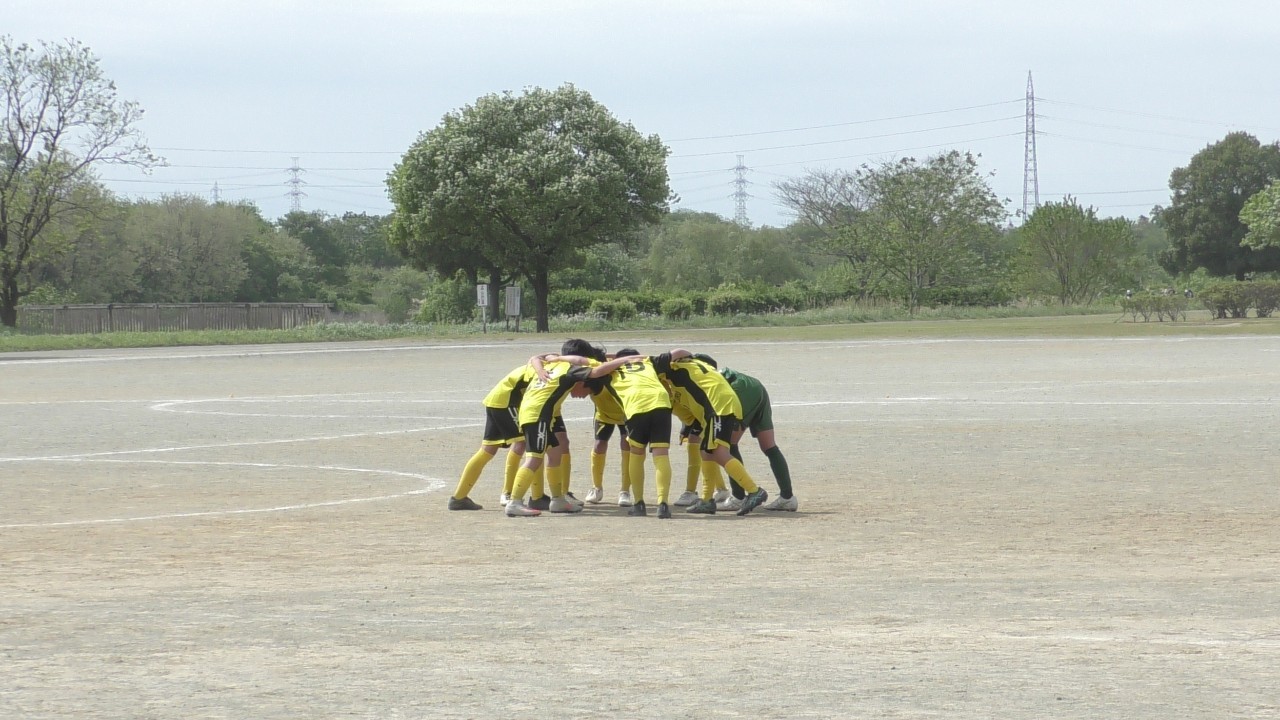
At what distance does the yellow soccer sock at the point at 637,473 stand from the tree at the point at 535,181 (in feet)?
139

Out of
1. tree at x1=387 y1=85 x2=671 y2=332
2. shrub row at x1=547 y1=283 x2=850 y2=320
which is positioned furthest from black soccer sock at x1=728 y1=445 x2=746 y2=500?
shrub row at x1=547 y1=283 x2=850 y2=320

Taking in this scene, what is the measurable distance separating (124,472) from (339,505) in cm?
392

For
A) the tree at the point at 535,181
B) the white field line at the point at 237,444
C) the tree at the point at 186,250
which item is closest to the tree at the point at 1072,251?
the tree at the point at 535,181

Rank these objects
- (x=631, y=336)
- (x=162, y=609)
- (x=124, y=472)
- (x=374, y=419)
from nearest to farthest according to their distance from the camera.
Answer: (x=162, y=609)
(x=124, y=472)
(x=374, y=419)
(x=631, y=336)

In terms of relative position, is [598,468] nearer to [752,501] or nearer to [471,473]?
[471,473]

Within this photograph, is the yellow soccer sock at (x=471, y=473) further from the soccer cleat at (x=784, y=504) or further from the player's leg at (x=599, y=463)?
the soccer cleat at (x=784, y=504)

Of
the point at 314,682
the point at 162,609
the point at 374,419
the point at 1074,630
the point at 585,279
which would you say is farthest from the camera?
the point at 585,279

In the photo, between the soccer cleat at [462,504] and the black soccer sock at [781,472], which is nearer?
the black soccer sock at [781,472]

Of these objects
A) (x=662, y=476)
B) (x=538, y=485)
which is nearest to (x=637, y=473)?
(x=662, y=476)

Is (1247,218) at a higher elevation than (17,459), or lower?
higher

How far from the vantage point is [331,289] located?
100 m

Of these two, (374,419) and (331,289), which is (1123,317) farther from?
(331,289)

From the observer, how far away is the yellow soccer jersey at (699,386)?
12.3 meters

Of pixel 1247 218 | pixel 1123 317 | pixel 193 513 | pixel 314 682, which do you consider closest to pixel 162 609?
pixel 314 682
